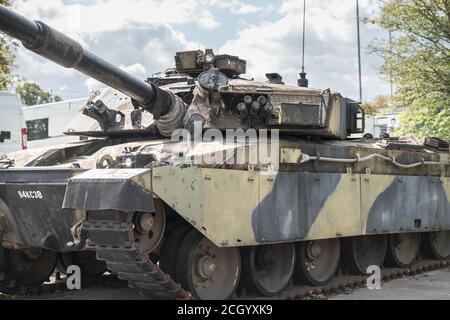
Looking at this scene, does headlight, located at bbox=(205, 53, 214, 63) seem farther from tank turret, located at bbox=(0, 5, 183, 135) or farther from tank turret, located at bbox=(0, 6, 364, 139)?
tank turret, located at bbox=(0, 5, 183, 135)

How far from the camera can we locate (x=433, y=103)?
21.7 metres

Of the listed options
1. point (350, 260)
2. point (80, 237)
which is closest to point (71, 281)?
point (80, 237)

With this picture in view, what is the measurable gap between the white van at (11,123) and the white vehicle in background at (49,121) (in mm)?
7465

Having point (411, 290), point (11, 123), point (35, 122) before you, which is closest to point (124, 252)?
point (411, 290)

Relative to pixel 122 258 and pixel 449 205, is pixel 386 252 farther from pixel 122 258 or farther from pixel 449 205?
pixel 122 258

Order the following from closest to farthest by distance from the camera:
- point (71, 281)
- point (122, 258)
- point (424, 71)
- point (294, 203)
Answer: point (122, 258), point (294, 203), point (71, 281), point (424, 71)

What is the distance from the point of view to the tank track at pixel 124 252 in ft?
26.5

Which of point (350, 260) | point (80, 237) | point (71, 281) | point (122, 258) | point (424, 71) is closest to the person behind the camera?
point (122, 258)

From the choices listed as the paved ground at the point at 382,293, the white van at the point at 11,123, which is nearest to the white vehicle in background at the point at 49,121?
the white van at the point at 11,123

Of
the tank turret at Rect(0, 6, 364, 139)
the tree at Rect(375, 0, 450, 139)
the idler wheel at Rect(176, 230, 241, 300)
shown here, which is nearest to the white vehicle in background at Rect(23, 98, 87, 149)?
the tree at Rect(375, 0, 450, 139)

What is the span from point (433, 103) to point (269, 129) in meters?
12.4

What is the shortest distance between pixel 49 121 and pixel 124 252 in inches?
903

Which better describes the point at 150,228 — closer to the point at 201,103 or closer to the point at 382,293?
the point at 201,103

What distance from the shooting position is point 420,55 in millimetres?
21156
